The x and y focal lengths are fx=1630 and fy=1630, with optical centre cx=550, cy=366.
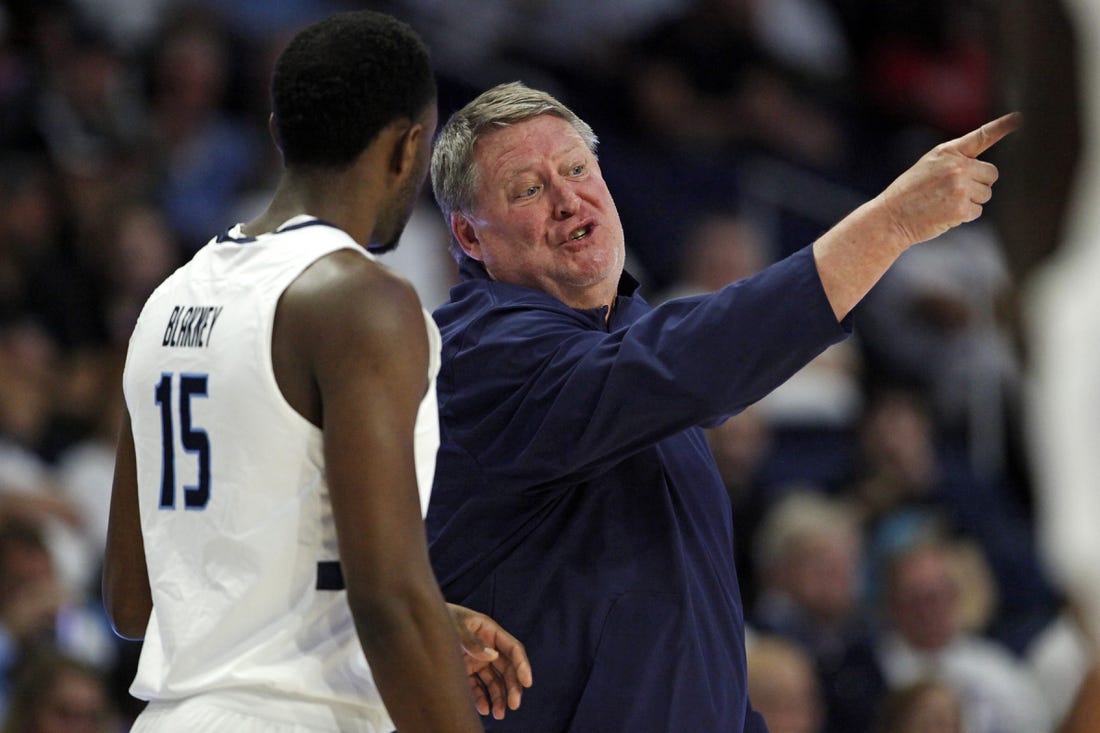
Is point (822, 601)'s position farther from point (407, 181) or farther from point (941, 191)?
point (407, 181)

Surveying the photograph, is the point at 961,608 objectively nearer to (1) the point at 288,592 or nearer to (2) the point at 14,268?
(2) the point at 14,268

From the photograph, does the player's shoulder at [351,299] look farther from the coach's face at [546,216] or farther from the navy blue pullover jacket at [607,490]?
the coach's face at [546,216]

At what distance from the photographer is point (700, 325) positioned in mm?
3127

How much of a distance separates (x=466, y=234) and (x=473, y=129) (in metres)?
0.25

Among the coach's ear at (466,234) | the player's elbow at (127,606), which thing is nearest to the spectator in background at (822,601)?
the coach's ear at (466,234)

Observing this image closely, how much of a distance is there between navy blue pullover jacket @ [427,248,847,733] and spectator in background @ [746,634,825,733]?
8.39 ft

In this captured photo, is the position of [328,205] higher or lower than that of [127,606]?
higher

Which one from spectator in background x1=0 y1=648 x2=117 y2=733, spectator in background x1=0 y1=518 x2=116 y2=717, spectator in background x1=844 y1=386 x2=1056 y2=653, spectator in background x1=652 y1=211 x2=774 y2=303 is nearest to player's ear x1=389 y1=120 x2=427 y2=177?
spectator in background x1=0 y1=648 x2=117 y2=733

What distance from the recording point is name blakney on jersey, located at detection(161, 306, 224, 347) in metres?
2.67

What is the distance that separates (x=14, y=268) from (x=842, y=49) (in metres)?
5.70

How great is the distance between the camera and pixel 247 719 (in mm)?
2611

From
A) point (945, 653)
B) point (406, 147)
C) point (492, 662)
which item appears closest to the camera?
point (406, 147)

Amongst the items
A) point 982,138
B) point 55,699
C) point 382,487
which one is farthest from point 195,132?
point 382,487

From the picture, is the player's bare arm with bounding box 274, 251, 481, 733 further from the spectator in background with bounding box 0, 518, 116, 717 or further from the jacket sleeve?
the spectator in background with bounding box 0, 518, 116, 717
